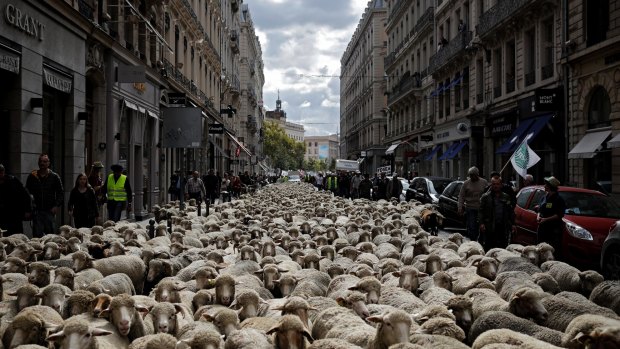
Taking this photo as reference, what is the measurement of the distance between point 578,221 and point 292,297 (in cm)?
639

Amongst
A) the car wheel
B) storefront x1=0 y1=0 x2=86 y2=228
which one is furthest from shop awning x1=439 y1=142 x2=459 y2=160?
the car wheel

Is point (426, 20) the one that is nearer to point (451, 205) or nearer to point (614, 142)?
point (614, 142)

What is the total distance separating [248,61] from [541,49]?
54732mm

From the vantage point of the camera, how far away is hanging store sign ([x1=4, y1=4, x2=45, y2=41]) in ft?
38.9

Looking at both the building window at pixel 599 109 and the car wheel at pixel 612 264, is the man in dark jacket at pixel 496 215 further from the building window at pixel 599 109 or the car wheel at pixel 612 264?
the building window at pixel 599 109

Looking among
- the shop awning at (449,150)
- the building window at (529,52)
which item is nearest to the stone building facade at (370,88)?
the shop awning at (449,150)

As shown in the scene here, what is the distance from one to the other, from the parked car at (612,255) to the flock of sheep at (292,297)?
727mm

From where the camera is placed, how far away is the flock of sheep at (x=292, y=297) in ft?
16.1

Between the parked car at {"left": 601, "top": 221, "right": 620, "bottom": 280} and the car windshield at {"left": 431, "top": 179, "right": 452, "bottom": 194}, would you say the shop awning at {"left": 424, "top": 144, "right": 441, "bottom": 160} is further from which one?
the parked car at {"left": 601, "top": 221, "right": 620, "bottom": 280}

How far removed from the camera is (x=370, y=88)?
69500 millimetres

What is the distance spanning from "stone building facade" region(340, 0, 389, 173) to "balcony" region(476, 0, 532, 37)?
29425 mm

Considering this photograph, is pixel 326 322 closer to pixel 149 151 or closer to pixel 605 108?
pixel 605 108

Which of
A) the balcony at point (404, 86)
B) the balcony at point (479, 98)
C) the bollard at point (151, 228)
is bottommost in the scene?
the bollard at point (151, 228)

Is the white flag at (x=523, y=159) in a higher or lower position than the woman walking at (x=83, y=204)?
higher
